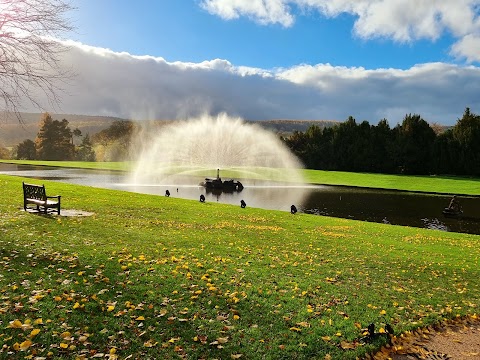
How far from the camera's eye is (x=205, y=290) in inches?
368

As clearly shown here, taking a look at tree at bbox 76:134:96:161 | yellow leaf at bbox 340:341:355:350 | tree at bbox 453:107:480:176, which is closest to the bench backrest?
yellow leaf at bbox 340:341:355:350

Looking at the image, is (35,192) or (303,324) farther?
(35,192)

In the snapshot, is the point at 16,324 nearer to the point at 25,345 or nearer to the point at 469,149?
the point at 25,345

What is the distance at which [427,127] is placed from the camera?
103500 millimetres

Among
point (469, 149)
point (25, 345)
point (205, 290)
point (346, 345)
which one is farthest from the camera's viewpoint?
point (469, 149)

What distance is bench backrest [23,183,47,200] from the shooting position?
716 inches

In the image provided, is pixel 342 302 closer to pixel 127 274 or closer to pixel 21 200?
pixel 127 274

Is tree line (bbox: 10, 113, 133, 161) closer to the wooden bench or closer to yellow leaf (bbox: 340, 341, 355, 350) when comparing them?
the wooden bench

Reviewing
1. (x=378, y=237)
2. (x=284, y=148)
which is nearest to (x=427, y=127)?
(x=284, y=148)

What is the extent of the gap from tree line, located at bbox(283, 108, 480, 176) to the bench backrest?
9629 cm

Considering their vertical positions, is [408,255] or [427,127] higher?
[427,127]

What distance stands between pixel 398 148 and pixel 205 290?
101203 mm

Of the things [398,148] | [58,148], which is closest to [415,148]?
[398,148]

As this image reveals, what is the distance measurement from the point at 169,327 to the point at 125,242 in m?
6.99
